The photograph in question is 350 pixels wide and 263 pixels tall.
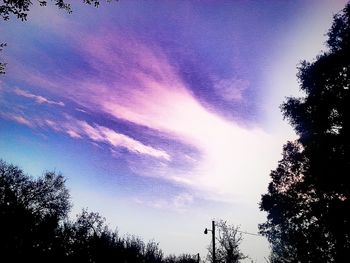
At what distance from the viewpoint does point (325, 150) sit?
20.1 meters

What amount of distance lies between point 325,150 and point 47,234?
26.8 metres

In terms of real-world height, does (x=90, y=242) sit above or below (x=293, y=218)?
below

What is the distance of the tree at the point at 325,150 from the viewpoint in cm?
1873

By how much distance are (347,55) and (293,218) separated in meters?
14.9

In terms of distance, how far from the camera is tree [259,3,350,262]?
738 inches

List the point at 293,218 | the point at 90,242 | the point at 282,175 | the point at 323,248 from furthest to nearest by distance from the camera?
the point at 90,242 < the point at 282,175 < the point at 293,218 < the point at 323,248

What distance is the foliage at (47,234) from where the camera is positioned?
76.9ft

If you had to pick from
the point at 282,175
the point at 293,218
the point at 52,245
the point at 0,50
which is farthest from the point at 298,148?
the point at 52,245

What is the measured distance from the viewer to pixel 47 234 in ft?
90.1

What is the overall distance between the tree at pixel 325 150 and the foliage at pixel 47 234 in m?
21.3

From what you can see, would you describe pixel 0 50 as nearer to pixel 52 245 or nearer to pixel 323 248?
pixel 323 248

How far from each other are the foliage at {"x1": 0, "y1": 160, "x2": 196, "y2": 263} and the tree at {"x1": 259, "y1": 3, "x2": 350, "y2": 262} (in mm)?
21327

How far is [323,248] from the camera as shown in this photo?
18266 mm

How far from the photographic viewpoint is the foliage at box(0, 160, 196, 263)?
2344 centimetres
